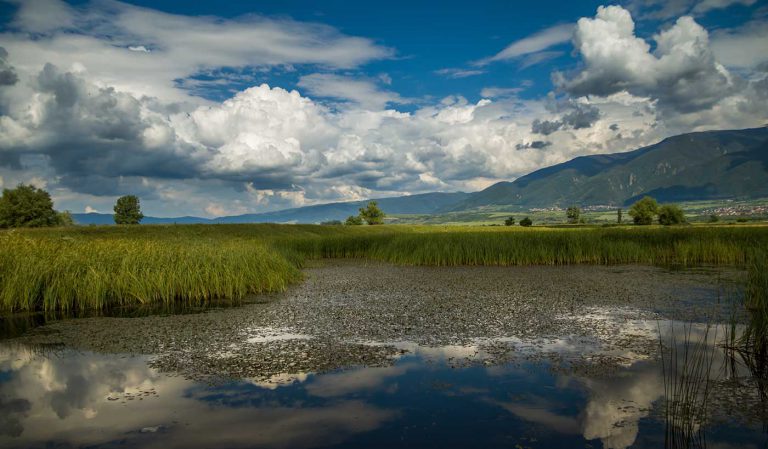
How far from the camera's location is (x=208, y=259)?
14.1 meters

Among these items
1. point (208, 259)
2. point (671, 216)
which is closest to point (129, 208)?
point (208, 259)

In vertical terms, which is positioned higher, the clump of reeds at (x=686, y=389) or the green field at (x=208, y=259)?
the green field at (x=208, y=259)

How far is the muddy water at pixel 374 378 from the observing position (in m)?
4.70

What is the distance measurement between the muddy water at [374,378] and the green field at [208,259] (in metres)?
1.87

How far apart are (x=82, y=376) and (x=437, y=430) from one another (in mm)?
4942

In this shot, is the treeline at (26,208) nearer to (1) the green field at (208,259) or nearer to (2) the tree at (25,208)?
(2) the tree at (25,208)

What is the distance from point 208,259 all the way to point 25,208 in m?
51.3

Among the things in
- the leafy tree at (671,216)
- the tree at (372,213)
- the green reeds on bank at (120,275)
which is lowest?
the leafy tree at (671,216)

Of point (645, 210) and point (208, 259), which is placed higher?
point (208, 259)

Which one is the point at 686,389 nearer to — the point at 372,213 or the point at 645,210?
the point at 372,213

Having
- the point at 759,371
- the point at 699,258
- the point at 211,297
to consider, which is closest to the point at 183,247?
the point at 211,297

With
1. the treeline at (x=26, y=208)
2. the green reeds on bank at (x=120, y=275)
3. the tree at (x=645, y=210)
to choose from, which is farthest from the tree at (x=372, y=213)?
the green reeds on bank at (x=120, y=275)

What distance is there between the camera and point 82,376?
6645mm

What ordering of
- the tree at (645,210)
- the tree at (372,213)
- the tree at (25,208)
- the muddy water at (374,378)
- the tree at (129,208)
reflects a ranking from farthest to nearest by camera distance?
1. the tree at (645,210)
2. the tree at (372,213)
3. the tree at (129,208)
4. the tree at (25,208)
5. the muddy water at (374,378)
